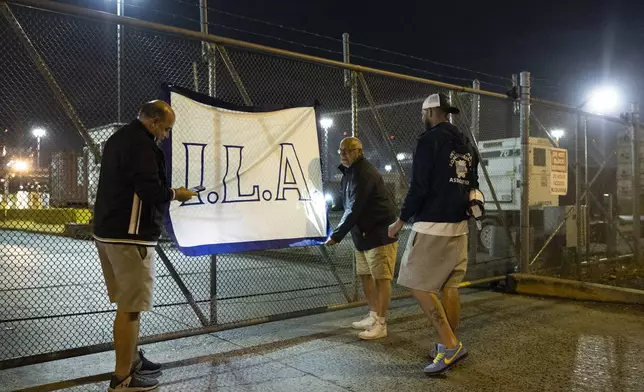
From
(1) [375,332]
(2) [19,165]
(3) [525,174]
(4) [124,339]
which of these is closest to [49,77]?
(2) [19,165]

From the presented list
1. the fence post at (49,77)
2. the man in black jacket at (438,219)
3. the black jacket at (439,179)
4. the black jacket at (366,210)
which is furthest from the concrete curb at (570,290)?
the fence post at (49,77)

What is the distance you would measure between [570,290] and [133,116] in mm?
5675

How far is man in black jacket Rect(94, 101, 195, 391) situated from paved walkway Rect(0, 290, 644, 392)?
59cm

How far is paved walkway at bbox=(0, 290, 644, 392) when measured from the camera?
12.3 ft

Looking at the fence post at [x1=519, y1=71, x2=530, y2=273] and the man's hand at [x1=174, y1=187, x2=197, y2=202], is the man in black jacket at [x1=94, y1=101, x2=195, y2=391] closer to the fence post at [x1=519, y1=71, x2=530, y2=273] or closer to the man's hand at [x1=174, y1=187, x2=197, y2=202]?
the man's hand at [x1=174, y1=187, x2=197, y2=202]

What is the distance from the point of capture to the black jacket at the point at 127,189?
3357mm

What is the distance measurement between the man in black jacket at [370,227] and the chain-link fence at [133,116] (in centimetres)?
65

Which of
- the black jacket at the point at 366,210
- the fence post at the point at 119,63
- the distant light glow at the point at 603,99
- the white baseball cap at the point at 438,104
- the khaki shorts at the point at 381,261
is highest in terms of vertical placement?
the distant light glow at the point at 603,99

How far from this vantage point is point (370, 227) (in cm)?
495

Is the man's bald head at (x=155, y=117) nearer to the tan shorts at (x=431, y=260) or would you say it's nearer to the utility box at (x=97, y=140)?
the utility box at (x=97, y=140)

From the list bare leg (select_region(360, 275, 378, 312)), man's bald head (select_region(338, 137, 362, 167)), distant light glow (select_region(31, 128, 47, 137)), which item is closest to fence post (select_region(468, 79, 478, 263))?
bare leg (select_region(360, 275, 378, 312))

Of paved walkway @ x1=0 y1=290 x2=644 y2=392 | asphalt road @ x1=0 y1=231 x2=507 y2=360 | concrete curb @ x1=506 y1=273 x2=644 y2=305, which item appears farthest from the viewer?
concrete curb @ x1=506 y1=273 x2=644 y2=305

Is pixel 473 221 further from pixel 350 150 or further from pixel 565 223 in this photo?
pixel 350 150

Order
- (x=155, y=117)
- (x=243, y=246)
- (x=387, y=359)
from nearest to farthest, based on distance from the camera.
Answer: (x=155, y=117) < (x=387, y=359) < (x=243, y=246)
